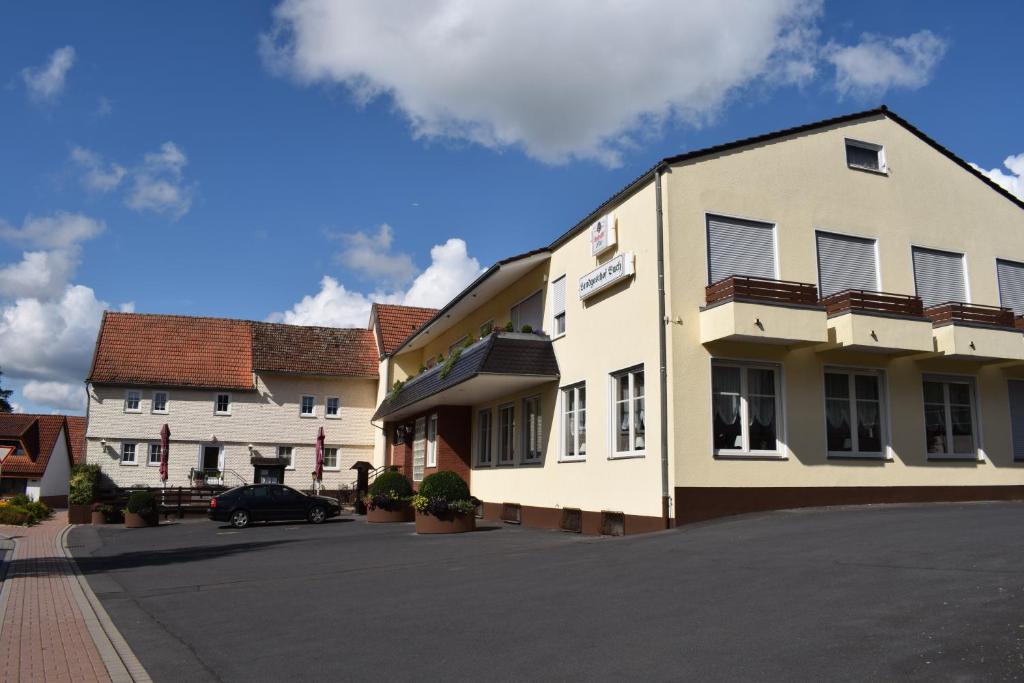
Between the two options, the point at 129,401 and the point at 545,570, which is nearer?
the point at 545,570

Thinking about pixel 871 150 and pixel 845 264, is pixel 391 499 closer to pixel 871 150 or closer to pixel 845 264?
pixel 845 264

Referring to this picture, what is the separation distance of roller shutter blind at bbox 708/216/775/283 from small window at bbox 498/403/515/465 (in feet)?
30.6

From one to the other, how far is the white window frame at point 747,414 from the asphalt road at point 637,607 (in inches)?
50.5

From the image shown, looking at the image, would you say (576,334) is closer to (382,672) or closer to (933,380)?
(933,380)

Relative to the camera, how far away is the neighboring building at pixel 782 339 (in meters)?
16.0

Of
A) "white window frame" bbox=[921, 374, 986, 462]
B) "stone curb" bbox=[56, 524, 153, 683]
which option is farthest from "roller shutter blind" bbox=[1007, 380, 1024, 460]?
"stone curb" bbox=[56, 524, 153, 683]

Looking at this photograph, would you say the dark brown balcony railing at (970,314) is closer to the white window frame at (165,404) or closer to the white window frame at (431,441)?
the white window frame at (431,441)

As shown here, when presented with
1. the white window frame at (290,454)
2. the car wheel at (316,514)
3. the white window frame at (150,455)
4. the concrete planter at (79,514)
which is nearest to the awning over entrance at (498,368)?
the car wheel at (316,514)

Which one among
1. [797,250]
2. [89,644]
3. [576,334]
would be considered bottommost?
[89,644]

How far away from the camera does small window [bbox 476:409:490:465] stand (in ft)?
87.6

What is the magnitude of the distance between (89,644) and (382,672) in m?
3.59

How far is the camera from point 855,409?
684 inches

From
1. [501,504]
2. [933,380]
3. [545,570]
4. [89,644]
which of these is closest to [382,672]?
[89,644]

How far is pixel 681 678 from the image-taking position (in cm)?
621
